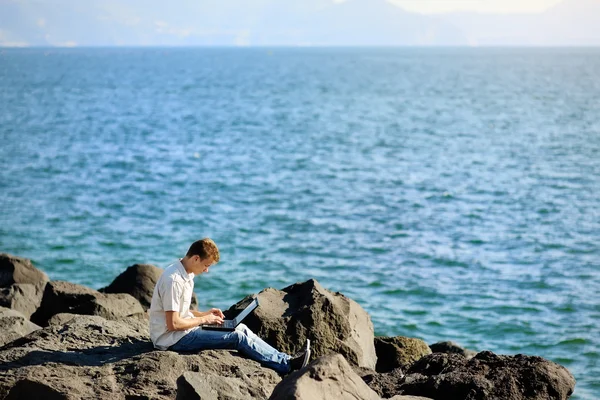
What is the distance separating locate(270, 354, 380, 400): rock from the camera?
7057mm

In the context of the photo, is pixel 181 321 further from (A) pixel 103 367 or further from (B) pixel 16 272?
(B) pixel 16 272

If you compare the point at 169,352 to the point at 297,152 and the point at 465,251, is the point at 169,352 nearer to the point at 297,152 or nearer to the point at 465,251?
the point at 465,251

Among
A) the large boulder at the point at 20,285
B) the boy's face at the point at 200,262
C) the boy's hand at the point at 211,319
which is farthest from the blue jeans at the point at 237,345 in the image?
the large boulder at the point at 20,285

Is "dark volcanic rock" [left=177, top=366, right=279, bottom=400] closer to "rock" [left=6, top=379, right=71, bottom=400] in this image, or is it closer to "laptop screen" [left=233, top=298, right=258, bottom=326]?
"laptop screen" [left=233, top=298, right=258, bottom=326]

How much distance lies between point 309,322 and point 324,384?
3.06 m

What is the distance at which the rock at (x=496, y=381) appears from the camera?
8695mm

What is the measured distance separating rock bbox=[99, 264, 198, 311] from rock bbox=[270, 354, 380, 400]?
7993 mm

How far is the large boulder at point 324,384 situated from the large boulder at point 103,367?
1.04 metres

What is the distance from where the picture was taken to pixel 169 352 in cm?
902

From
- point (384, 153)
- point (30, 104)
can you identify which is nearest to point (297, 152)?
point (384, 153)

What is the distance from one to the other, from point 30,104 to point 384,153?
38.5m

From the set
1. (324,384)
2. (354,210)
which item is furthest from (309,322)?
(354,210)

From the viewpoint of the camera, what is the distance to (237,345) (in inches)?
369

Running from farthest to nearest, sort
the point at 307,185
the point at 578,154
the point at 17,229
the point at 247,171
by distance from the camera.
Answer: the point at 578,154, the point at 247,171, the point at 307,185, the point at 17,229
